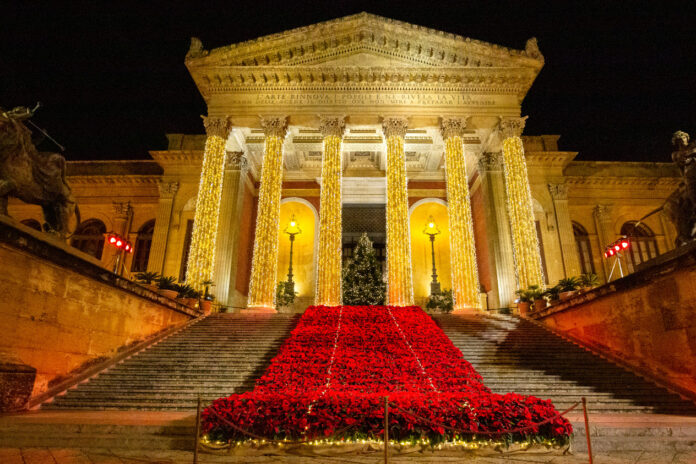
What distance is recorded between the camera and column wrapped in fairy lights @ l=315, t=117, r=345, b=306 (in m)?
16.2

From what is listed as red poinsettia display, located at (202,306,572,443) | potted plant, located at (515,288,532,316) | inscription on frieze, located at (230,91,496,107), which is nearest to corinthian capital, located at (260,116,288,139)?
inscription on frieze, located at (230,91,496,107)

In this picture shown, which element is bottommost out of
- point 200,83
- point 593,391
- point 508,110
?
point 593,391

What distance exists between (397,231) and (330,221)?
2915 millimetres

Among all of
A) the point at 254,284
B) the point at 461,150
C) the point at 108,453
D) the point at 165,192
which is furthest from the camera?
the point at 165,192

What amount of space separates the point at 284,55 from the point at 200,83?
4.27 metres

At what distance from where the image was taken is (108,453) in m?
5.08

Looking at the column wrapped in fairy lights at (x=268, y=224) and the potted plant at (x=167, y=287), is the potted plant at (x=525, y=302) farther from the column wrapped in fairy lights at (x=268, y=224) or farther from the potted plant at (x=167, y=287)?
the potted plant at (x=167, y=287)

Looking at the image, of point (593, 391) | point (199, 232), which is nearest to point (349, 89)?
point (199, 232)

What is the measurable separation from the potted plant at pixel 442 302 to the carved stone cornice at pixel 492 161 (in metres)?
6.87

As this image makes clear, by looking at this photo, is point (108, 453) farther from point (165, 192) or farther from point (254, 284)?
point (165, 192)

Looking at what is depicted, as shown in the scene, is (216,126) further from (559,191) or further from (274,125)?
(559,191)

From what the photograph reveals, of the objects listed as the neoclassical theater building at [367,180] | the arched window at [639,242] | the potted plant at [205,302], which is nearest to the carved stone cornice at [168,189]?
the neoclassical theater building at [367,180]

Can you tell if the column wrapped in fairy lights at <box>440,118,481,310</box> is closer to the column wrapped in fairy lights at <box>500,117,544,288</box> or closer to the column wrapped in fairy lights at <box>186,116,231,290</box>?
the column wrapped in fairy lights at <box>500,117,544,288</box>

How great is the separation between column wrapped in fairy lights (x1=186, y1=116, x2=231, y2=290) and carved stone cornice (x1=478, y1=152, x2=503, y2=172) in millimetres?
12952
